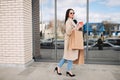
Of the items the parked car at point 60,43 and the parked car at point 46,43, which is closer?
the parked car at point 60,43

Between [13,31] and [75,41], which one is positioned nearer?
[75,41]

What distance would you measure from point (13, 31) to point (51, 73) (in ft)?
6.08

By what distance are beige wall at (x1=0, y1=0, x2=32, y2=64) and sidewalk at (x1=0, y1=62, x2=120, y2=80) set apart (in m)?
0.38

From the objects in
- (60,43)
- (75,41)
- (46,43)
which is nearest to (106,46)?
(60,43)

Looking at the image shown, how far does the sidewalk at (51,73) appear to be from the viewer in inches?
197

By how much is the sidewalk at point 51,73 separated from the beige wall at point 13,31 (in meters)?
0.38

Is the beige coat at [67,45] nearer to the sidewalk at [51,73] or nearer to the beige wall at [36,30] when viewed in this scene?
the sidewalk at [51,73]

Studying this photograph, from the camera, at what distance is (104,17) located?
22.6ft

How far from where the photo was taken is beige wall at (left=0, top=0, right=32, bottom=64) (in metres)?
6.00

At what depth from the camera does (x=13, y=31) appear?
6074 mm

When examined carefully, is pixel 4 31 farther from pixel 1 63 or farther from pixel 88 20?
pixel 88 20

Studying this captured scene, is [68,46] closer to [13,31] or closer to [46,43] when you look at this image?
[13,31]

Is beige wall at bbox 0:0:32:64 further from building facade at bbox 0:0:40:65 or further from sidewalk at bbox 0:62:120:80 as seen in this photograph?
sidewalk at bbox 0:62:120:80

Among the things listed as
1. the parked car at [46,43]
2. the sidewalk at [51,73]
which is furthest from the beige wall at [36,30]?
the sidewalk at [51,73]
